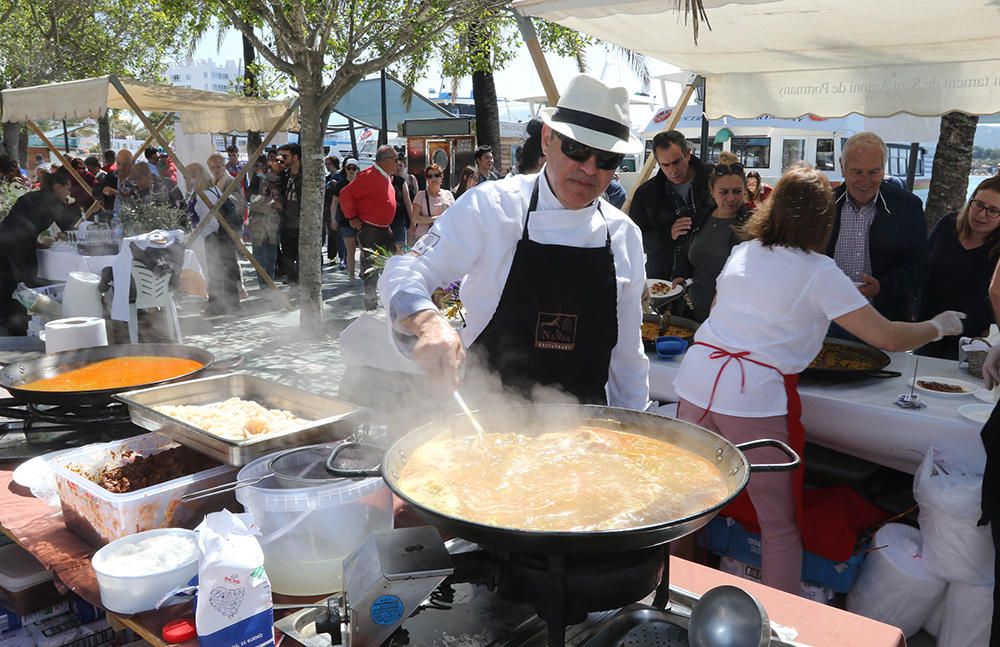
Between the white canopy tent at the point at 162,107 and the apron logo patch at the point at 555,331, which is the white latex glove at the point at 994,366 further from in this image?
the white canopy tent at the point at 162,107

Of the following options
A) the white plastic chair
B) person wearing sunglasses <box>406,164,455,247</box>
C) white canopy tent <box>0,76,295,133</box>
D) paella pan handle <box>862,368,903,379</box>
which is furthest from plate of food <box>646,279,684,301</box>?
white canopy tent <box>0,76,295,133</box>

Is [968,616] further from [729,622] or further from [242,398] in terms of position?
[242,398]

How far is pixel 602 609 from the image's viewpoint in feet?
4.18

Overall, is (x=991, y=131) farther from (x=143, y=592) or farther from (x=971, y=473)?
(x=143, y=592)

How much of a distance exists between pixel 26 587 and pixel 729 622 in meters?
1.95

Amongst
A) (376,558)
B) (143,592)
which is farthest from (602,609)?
(143,592)

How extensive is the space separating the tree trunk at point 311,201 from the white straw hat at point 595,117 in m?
6.04

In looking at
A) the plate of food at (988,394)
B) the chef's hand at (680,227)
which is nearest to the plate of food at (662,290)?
the chef's hand at (680,227)

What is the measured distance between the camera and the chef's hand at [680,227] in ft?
16.4

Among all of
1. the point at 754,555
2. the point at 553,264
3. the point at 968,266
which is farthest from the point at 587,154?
the point at 968,266

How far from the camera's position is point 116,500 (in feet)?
5.51

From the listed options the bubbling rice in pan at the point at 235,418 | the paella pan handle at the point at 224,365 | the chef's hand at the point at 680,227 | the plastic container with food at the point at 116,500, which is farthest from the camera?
the chef's hand at the point at 680,227

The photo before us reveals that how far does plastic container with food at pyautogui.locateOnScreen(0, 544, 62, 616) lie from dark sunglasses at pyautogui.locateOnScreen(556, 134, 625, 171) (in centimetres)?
193

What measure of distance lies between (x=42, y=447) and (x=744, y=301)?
101 inches
